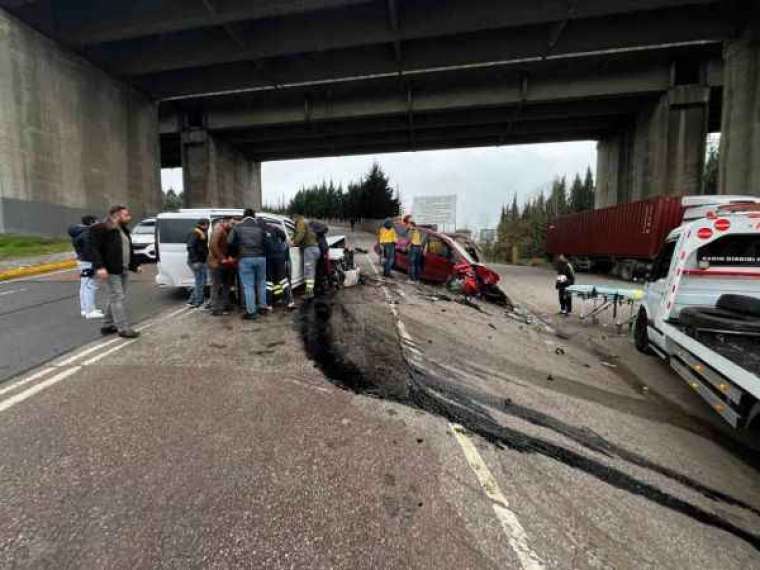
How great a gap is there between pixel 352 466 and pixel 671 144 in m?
24.5

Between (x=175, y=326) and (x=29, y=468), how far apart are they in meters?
3.69

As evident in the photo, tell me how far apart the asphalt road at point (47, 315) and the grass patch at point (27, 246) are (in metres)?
4.65

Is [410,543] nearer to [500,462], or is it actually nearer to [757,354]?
[500,462]

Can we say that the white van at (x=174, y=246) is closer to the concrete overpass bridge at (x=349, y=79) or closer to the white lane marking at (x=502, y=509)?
the white lane marking at (x=502, y=509)

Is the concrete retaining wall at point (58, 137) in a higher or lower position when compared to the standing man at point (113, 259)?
higher

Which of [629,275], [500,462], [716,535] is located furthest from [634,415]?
[629,275]

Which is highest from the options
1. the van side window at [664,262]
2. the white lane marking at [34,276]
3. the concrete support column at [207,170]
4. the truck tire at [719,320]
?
the concrete support column at [207,170]

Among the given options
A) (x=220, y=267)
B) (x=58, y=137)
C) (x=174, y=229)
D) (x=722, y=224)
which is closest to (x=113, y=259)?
(x=220, y=267)

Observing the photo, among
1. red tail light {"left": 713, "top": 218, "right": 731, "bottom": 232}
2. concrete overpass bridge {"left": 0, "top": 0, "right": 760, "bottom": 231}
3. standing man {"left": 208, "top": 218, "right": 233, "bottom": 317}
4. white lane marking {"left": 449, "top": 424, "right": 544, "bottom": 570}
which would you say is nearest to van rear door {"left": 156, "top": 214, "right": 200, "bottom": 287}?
standing man {"left": 208, "top": 218, "right": 233, "bottom": 317}

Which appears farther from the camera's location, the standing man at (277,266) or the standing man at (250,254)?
the standing man at (277,266)

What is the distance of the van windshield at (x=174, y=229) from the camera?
774cm

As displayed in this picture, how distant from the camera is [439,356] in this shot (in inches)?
204

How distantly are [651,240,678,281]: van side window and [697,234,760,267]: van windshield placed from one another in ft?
1.73

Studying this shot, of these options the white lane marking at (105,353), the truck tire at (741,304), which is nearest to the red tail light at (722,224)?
the truck tire at (741,304)
